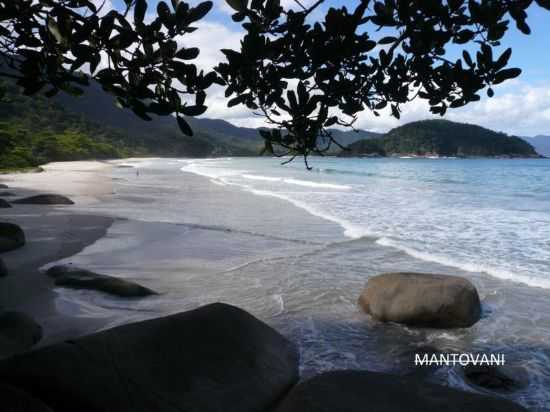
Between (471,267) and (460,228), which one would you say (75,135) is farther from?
(471,267)

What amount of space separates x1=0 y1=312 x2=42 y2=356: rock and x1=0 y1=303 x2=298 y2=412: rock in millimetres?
1390

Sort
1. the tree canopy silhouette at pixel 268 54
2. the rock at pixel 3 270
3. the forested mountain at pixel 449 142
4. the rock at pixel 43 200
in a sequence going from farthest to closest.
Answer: the forested mountain at pixel 449 142 < the rock at pixel 43 200 < the rock at pixel 3 270 < the tree canopy silhouette at pixel 268 54

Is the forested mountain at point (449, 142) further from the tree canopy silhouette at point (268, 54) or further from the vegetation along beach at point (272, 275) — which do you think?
the tree canopy silhouette at point (268, 54)

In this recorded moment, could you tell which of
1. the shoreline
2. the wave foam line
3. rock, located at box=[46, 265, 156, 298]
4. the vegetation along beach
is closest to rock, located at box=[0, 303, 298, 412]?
the vegetation along beach

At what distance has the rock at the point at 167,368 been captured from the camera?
9.22ft

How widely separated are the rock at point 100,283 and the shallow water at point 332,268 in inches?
7.1

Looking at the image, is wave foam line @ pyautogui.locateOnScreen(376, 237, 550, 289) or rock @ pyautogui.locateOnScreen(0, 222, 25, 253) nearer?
wave foam line @ pyautogui.locateOnScreen(376, 237, 550, 289)

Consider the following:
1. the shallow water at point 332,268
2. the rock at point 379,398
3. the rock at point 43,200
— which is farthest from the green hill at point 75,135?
the rock at point 379,398

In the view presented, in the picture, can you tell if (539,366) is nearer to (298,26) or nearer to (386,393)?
(386,393)

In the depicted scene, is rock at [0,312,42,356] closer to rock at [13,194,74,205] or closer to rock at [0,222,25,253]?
rock at [0,222,25,253]

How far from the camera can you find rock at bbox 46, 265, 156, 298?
240 inches

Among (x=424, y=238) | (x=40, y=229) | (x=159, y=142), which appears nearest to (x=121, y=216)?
(x=40, y=229)

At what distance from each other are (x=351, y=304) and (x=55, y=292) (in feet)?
13.6

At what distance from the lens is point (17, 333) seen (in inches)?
170
